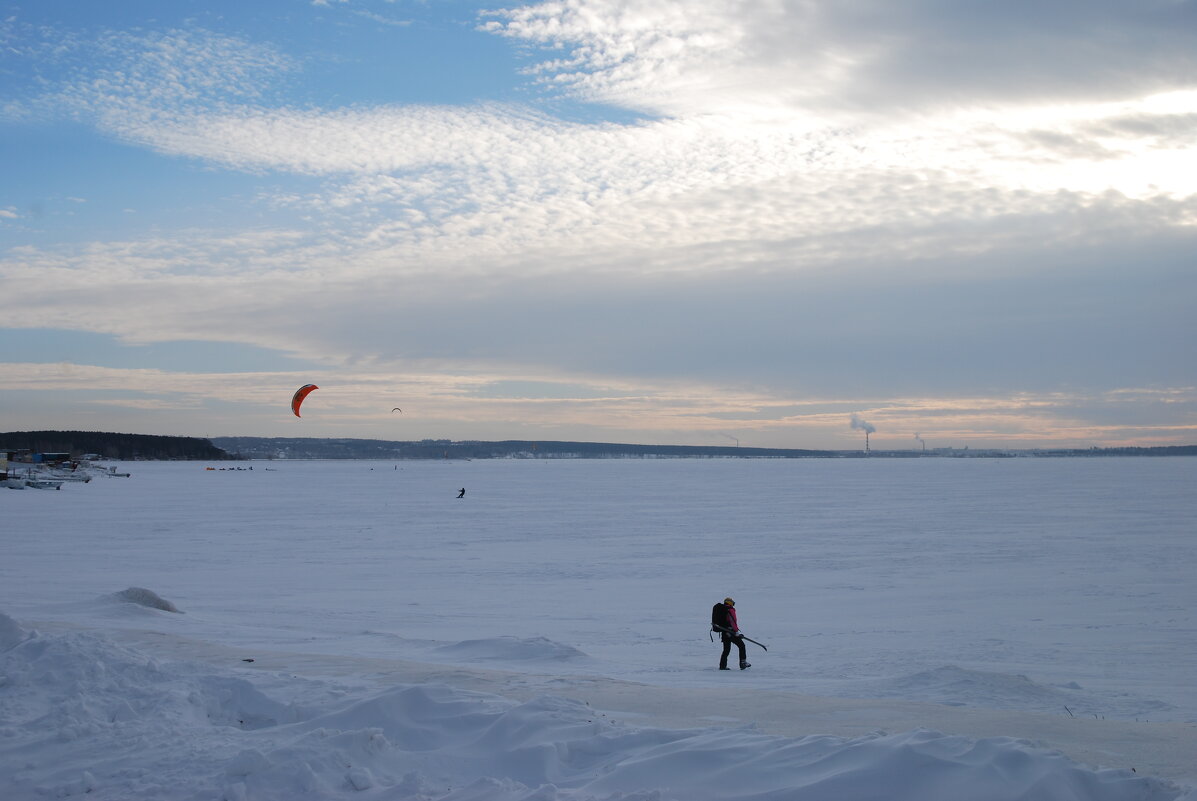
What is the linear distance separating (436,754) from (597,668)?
4.38m

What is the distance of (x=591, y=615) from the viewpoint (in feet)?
48.3

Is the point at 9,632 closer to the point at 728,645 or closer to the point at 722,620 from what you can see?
the point at 722,620

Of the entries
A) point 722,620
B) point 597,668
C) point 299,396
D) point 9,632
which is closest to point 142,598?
point 9,632

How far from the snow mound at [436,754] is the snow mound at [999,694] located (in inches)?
111

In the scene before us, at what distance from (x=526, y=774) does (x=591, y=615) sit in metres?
9.04

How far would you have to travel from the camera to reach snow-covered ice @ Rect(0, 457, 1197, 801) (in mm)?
5523

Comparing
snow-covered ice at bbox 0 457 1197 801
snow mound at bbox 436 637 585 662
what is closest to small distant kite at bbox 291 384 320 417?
snow-covered ice at bbox 0 457 1197 801

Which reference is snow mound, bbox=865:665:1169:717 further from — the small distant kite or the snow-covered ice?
the small distant kite

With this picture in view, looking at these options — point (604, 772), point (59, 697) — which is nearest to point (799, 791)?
point (604, 772)

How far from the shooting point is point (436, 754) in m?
5.99

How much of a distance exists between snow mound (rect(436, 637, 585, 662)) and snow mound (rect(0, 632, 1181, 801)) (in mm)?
3361

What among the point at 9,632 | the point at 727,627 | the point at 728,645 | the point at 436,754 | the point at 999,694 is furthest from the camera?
the point at 728,645

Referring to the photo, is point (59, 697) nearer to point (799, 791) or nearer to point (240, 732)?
point (240, 732)

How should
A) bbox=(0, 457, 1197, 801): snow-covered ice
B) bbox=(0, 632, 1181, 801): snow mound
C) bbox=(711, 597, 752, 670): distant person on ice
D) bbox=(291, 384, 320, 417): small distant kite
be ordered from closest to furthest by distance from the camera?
bbox=(0, 632, 1181, 801): snow mound
bbox=(0, 457, 1197, 801): snow-covered ice
bbox=(711, 597, 752, 670): distant person on ice
bbox=(291, 384, 320, 417): small distant kite
